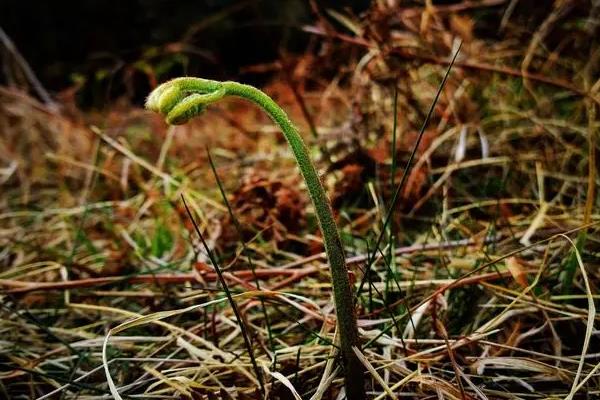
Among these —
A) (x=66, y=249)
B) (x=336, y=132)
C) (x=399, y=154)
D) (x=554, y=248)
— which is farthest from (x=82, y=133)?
(x=554, y=248)

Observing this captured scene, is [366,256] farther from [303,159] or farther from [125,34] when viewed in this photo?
[125,34]

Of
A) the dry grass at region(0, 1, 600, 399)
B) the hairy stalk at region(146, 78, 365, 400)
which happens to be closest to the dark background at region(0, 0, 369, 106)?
the dry grass at region(0, 1, 600, 399)

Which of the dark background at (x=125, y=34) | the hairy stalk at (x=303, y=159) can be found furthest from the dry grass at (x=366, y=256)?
the dark background at (x=125, y=34)

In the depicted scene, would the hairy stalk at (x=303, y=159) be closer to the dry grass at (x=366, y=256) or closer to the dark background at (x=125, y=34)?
the dry grass at (x=366, y=256)

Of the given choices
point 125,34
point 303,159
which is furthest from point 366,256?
point 125,34

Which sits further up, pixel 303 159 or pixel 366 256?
pixel 303 159

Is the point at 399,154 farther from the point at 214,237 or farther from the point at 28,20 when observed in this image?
the point at 28,20
